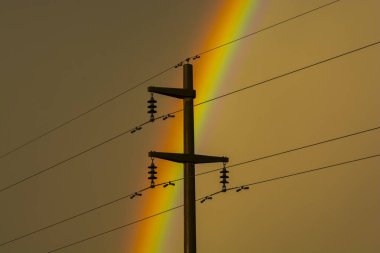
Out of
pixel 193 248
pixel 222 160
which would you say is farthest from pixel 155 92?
pixel 193 248

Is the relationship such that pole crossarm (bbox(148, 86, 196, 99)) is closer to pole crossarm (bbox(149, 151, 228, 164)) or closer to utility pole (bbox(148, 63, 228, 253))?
utility pole (bbox(148, 63, 228, 253))

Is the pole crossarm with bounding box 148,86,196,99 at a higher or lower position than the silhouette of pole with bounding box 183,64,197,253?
higher

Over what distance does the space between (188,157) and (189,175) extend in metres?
0.51

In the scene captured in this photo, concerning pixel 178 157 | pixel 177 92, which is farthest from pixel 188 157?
pixel 177 92

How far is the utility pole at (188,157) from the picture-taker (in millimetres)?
28625

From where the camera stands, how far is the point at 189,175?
1161 inches

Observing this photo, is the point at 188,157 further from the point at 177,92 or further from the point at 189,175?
the point at 177,92

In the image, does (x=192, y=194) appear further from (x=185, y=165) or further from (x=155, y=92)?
(x=155, y=92)

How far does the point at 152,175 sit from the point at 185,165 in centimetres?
101

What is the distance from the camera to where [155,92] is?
30.9 meters

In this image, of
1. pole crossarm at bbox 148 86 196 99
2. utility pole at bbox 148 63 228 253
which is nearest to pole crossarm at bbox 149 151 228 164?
utility pole at bbox 148 63 228 253

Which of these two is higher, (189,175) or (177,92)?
(177,92)

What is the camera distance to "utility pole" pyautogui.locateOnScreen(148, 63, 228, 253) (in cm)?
2862

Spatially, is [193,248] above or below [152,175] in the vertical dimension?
below
